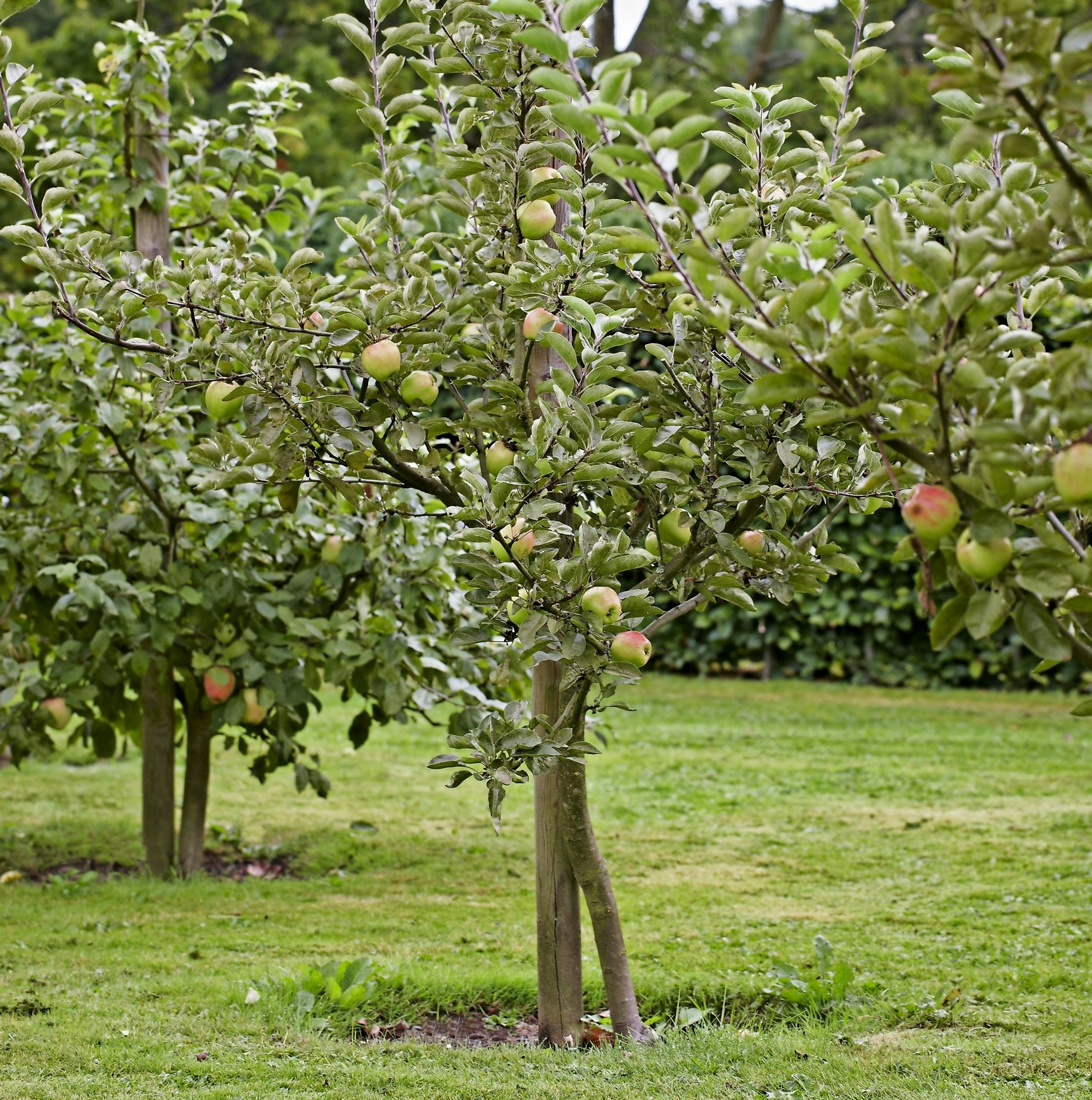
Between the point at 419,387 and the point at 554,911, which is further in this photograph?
the point at 554,911

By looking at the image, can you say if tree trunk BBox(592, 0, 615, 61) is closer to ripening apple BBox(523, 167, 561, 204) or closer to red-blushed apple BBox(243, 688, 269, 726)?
red-blushed apple BBox(243, 688, 269, 726)

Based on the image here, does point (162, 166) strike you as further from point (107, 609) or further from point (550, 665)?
point (550, 665)

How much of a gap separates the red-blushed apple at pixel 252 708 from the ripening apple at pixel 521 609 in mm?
1634

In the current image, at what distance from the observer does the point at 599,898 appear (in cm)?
246

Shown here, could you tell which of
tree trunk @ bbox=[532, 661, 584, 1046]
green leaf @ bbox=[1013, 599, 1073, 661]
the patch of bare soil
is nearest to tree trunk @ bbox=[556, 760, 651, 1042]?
tree trunk @ bbox=[532, 661, 584, 1046]

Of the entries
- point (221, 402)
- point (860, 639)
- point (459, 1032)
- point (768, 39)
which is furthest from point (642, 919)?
point (768, 39)

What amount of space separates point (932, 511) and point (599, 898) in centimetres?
134

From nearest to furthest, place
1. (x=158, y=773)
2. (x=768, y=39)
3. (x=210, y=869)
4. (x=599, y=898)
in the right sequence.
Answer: (x=599, y=898) → (x=158, y=773) → (x=210, y=869) → (x=768, y=39)

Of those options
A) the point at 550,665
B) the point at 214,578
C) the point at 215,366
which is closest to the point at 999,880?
the point at 550,665

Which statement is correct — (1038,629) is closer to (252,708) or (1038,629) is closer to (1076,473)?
(1076,473)

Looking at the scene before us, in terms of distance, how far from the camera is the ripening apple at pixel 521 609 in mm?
2100

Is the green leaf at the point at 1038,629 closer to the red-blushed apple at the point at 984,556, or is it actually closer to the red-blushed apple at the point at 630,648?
the red-blushed apple at the point at 984,556

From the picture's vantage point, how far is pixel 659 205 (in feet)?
5.12

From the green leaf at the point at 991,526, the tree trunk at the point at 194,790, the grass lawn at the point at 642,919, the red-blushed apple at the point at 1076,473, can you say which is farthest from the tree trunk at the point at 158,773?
the red-blushed apple at the point at 1076,473
